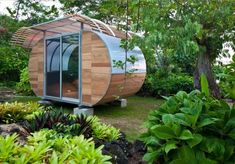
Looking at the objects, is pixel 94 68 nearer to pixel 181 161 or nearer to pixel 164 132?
pixel 164 132

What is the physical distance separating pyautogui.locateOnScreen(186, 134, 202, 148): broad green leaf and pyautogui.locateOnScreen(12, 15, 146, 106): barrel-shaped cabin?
3.69 metres

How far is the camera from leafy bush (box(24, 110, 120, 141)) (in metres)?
3.48

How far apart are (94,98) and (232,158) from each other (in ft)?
16.6

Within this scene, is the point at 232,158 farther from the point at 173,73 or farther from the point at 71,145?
the point at 173,73

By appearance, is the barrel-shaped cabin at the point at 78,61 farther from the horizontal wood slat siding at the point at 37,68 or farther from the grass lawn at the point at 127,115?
the grass lawn at the point at 127,115

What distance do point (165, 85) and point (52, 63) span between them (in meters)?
4.38

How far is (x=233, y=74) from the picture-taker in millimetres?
2238

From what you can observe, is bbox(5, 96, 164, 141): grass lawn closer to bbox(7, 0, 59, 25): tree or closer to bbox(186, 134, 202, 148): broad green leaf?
bbox(7, 0, 59, 25): tree

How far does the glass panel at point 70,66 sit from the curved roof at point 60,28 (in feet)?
1.13

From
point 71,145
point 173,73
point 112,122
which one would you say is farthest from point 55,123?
point 173,73

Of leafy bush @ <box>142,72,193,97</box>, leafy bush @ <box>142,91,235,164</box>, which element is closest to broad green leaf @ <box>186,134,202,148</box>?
leafy bush @ <box>142,91,235,164</box>

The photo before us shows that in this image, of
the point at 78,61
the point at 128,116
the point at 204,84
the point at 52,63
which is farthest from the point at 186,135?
the point at 52,63

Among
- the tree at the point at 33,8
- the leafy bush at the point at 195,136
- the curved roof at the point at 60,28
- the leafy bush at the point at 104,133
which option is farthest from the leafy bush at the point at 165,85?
the leafy bush at the point at 195,136

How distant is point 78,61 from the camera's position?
24.8 feet
